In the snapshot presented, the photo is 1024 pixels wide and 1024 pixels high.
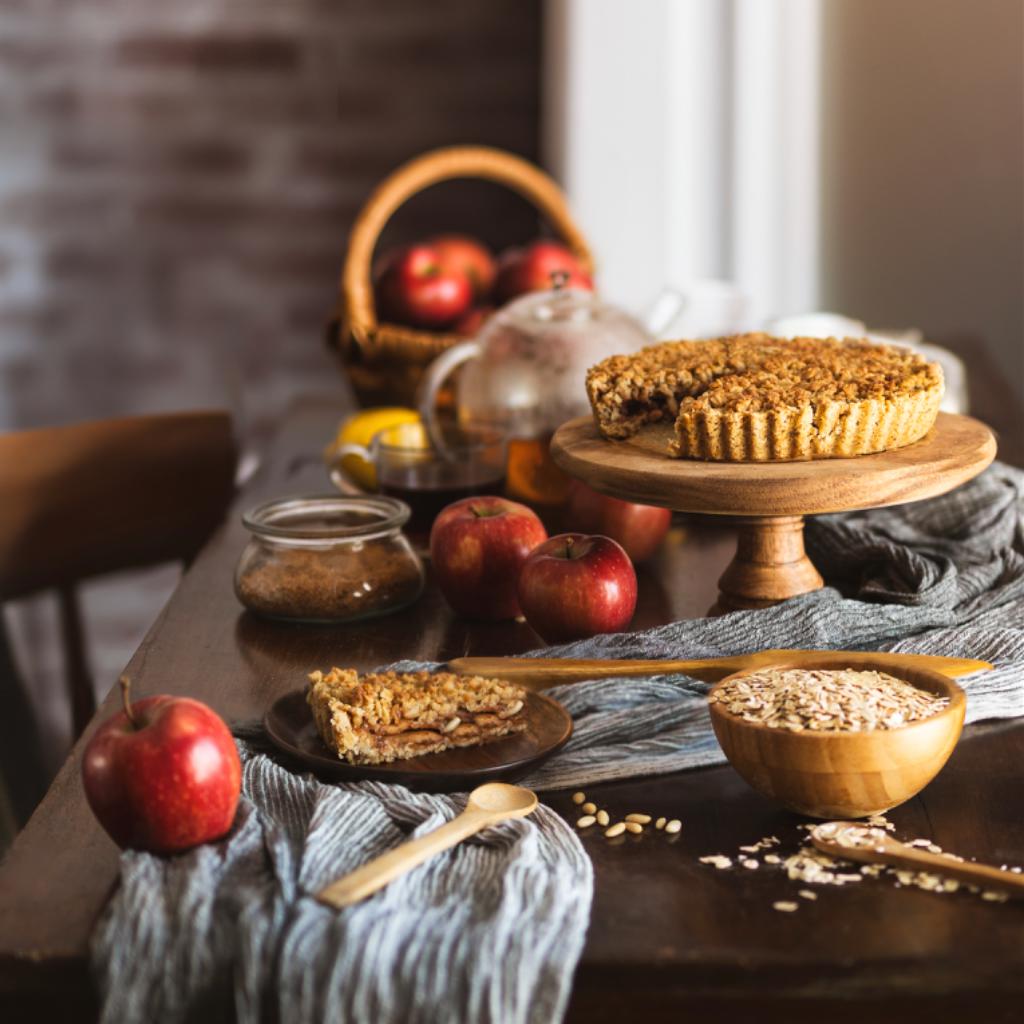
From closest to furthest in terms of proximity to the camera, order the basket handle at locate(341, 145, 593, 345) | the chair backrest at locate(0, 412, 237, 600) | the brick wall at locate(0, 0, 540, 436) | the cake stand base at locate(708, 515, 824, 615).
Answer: the cake stand base at locate(708, 515, 824, 615), the chair backrest at locate(0, 412, 237, 600), the basket handle at locate(341, 145, 593, 345), the brick wall at locate(0, 0, 540, 436)

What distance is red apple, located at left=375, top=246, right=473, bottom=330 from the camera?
184cm

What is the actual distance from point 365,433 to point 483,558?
49 centimetres

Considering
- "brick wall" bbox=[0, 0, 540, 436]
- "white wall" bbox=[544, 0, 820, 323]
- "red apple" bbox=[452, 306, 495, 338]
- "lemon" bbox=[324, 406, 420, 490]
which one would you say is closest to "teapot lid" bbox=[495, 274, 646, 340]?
"lemon" bbox=[324, 406, 420, 490]

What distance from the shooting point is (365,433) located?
1.58m

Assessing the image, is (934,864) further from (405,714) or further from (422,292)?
(422,292)

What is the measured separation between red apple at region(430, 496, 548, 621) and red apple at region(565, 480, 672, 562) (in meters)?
0.11

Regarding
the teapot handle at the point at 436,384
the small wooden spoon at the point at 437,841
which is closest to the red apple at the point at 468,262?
the teapot handle at the point at 436,384

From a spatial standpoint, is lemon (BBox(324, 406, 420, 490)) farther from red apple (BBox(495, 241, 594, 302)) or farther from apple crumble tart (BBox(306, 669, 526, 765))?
apple crumble tart (BBox(306, 669, 526, 765))

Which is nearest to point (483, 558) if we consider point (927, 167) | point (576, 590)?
point (576, 590)

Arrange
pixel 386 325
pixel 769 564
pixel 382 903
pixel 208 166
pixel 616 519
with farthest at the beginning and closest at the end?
pixel 208 166 → pixel 386 325 → pixel 616 519 → pixel 769 564 → pixel 382 903

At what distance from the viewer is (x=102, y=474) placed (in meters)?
1.77

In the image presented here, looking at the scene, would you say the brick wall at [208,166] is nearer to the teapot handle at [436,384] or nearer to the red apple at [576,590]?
the teapot handle at [436,384]

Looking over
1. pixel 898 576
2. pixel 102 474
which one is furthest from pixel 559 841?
pixel 102 474

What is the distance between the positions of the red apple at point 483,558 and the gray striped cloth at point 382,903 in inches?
7.6
